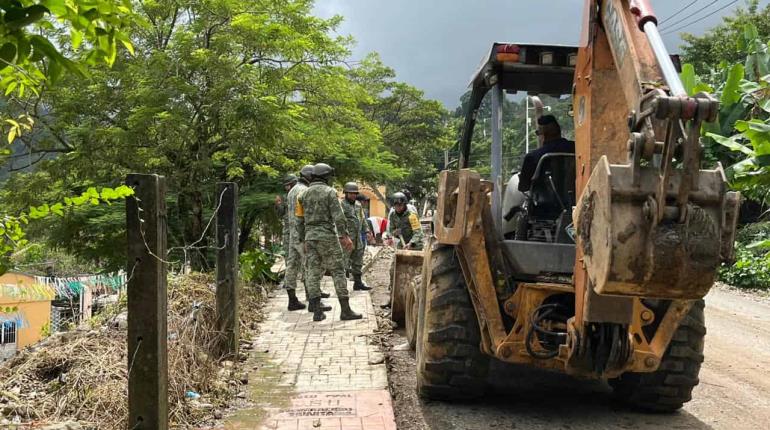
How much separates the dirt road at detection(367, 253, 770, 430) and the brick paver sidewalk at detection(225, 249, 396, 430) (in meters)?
0.23

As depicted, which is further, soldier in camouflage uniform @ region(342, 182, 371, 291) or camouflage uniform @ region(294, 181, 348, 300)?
soldier in camouflage uniform @ region(342, 182, 371, 291)

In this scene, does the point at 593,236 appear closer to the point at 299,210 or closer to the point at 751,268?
the point at 299,210

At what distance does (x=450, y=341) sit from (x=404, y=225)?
6.45 meters

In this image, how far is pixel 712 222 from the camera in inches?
114

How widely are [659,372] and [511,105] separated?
2.21 metres

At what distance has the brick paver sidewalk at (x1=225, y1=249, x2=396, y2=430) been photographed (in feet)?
15.4

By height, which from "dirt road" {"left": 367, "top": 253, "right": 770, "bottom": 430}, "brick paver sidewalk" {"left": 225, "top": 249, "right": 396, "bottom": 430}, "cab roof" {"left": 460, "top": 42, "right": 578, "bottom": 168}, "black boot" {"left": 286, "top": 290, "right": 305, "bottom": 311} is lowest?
"dirt road" {"left": 367, "top": 253, "right": 770, "bottom": 430}

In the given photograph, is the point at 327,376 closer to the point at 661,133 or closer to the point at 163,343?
the point at 163,343

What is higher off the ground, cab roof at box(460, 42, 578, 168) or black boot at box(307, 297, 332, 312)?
cab roof at box(460, 42, 578, 168)

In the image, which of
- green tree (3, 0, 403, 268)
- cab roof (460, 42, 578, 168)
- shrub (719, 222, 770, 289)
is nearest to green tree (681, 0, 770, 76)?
shrub (719, 222, 770, 289)

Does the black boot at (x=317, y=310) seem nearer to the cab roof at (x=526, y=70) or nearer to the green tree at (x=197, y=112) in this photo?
the cab roof at (x=526, y=70)

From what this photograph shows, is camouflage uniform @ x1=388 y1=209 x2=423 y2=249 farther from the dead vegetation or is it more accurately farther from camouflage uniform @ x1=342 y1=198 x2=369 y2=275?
the dead vegetation

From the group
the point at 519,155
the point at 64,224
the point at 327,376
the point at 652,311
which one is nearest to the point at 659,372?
the point at 652,311

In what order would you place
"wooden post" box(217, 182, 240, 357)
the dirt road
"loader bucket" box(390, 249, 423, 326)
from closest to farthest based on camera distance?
the dirt road, "wooden post" box(217, 182, 240, 357), "loader bucket" box(390, 249, 423, 326)
